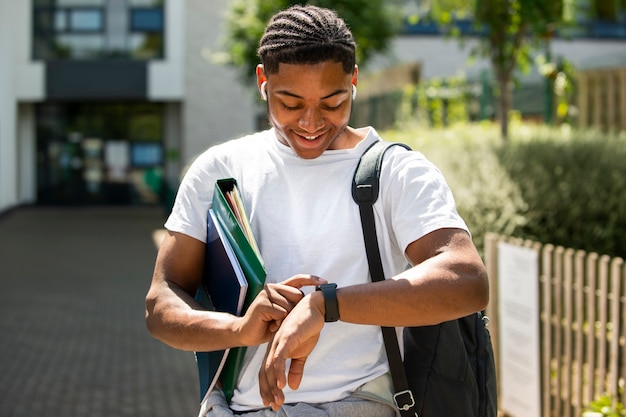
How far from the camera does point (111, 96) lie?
2580 cm

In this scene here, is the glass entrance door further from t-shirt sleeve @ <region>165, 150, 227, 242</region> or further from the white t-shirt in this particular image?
the white t-shirt

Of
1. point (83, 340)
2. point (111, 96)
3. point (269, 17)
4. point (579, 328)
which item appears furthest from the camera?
point (111, 96)

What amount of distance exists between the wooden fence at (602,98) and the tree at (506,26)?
1557mm

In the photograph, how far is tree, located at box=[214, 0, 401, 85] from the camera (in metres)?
13.9

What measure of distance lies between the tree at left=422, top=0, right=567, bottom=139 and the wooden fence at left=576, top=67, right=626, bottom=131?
156 centimetres

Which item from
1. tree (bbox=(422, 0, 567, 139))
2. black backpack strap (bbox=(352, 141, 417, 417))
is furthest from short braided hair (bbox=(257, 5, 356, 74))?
tree (bbox=(422, 0, 567, 139))

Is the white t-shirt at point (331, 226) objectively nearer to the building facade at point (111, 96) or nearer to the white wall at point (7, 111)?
the white wall at point (7, 111)

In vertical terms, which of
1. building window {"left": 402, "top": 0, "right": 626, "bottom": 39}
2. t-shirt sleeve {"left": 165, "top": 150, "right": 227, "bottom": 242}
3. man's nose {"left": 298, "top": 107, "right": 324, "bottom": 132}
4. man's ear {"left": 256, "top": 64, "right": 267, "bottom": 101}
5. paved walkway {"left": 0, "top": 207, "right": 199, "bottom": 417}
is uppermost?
building window {"left": 402, "top": 0, "right": 626, "bottom": 39}

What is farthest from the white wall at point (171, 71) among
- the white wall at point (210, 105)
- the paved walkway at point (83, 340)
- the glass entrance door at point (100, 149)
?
the paved walkway at point (83, 340)

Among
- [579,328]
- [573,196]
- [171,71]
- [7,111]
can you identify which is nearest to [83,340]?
[573,196]

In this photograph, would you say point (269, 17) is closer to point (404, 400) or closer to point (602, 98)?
point (602, 98)

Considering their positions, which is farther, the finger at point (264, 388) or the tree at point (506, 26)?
the tree at point (506, 26)

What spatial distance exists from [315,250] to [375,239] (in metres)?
0.13

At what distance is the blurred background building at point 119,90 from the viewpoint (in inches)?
948
